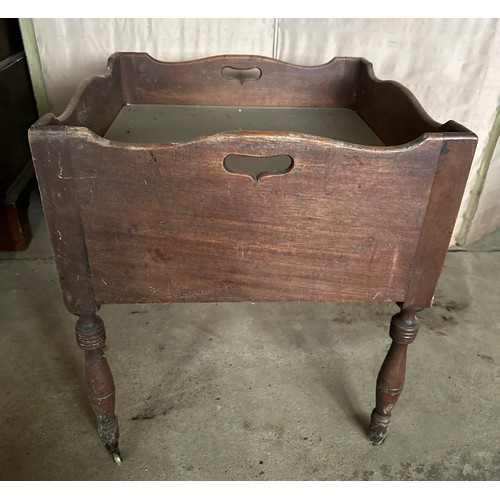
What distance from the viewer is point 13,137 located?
1871 millimetres

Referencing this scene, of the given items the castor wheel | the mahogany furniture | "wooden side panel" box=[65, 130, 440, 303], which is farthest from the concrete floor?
"wooden side panel" box=[65, 130, 440, 303]

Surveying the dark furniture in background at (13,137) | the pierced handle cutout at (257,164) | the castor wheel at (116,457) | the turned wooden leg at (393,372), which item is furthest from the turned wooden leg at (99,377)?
the dark furniture in background at (13,137)

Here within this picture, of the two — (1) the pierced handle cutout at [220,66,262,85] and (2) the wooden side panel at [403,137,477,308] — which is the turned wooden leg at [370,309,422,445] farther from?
(1) the pierced handle cutout at [220,66,262,85]

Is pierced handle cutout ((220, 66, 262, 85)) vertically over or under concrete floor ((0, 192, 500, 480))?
over

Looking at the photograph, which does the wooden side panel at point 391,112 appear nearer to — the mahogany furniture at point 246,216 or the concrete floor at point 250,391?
the mahogany furniture at point 246,216

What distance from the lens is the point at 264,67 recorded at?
134 cm

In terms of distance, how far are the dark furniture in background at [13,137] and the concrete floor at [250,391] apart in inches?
7.7

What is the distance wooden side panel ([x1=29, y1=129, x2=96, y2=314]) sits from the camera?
0.75m

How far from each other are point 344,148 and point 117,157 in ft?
1.10

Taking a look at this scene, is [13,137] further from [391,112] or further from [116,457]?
[391,112]

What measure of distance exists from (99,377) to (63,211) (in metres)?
0.36

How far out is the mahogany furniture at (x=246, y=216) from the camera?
767 millimetres

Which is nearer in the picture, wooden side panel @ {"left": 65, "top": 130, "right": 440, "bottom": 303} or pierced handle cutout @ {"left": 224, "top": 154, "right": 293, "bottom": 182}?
wooden side panel @ {"left": 65, "top": 130, "right": 440, "bottom": 303}

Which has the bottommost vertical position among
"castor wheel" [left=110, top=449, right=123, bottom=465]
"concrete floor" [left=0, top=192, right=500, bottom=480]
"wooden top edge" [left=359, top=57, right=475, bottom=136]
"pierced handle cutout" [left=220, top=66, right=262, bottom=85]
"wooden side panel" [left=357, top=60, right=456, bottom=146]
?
"concrete floor" [left=0, top=192, right=500, bottom=480]
